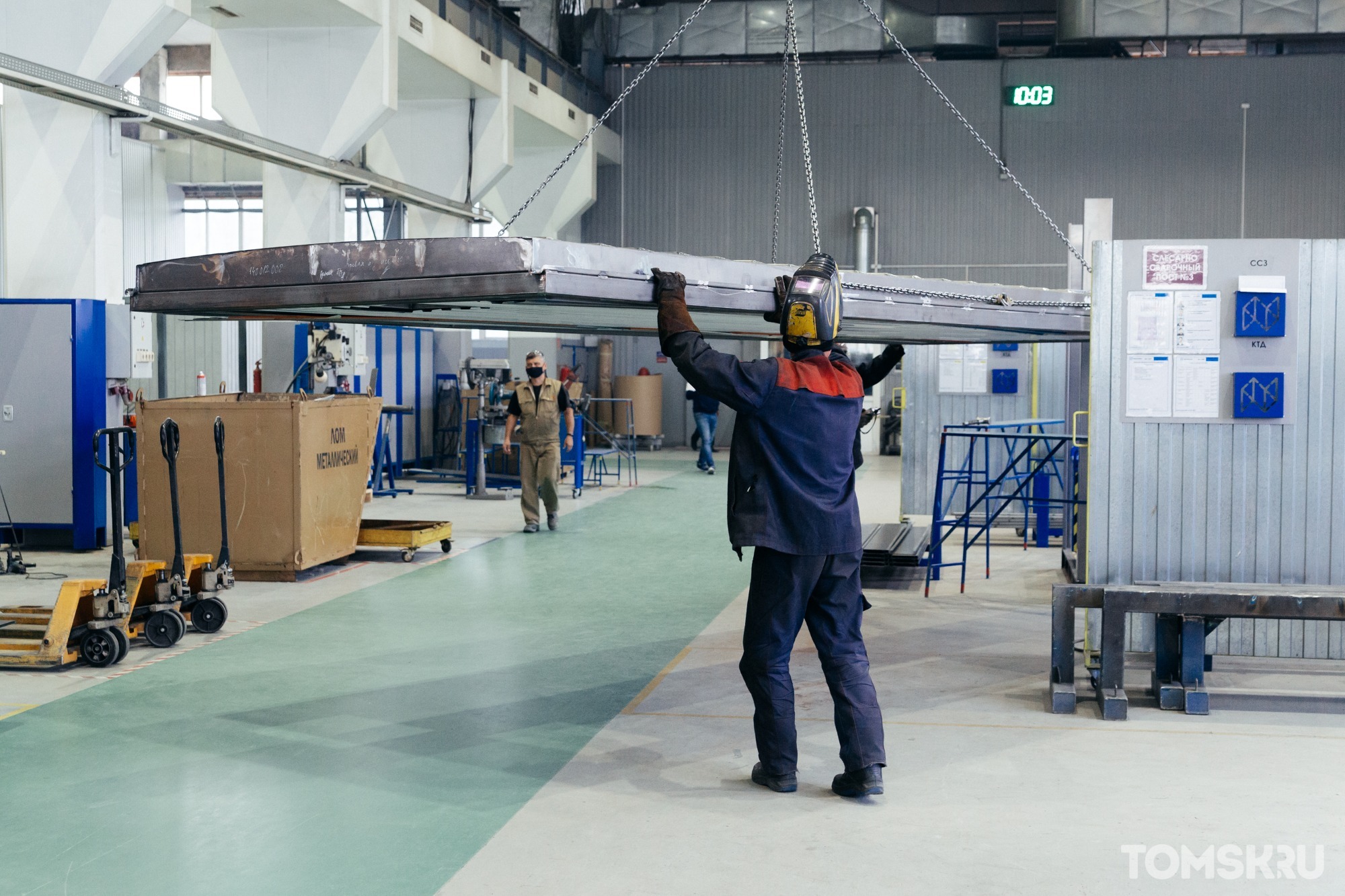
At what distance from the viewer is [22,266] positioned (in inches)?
460

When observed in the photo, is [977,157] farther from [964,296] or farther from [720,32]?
[964,296]

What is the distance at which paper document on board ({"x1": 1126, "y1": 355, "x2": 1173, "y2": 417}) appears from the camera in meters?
6.44

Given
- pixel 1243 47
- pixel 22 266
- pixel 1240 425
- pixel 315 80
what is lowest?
pixel 1240 425

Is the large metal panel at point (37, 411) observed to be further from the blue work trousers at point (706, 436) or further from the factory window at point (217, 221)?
the factory window at point (217, 221)

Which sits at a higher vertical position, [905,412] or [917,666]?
[905,412]

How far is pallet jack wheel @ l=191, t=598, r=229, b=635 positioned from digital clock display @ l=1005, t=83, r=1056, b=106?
21471mm

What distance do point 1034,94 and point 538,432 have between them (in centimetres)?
1669

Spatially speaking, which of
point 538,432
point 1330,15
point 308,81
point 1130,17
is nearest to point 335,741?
point 538,432

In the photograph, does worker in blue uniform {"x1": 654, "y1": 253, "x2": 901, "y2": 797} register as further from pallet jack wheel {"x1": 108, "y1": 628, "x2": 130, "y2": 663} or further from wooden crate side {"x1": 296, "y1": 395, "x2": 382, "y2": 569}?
wooden crate side {"x1": 296, "y1": 395, "x2": 382, "y2": 569}

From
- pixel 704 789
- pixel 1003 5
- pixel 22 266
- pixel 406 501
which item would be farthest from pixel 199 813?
pixel 1003 5

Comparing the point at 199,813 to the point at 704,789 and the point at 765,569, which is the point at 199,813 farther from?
the point at 765,569

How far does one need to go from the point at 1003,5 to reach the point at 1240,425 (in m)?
23.2

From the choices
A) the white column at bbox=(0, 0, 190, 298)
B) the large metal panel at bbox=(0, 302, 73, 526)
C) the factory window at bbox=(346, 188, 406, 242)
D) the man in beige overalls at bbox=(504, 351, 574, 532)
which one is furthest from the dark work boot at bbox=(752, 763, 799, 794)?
the factory window at bbox=(346, 188, 406, 242)

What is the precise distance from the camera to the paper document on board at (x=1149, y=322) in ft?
21.1
